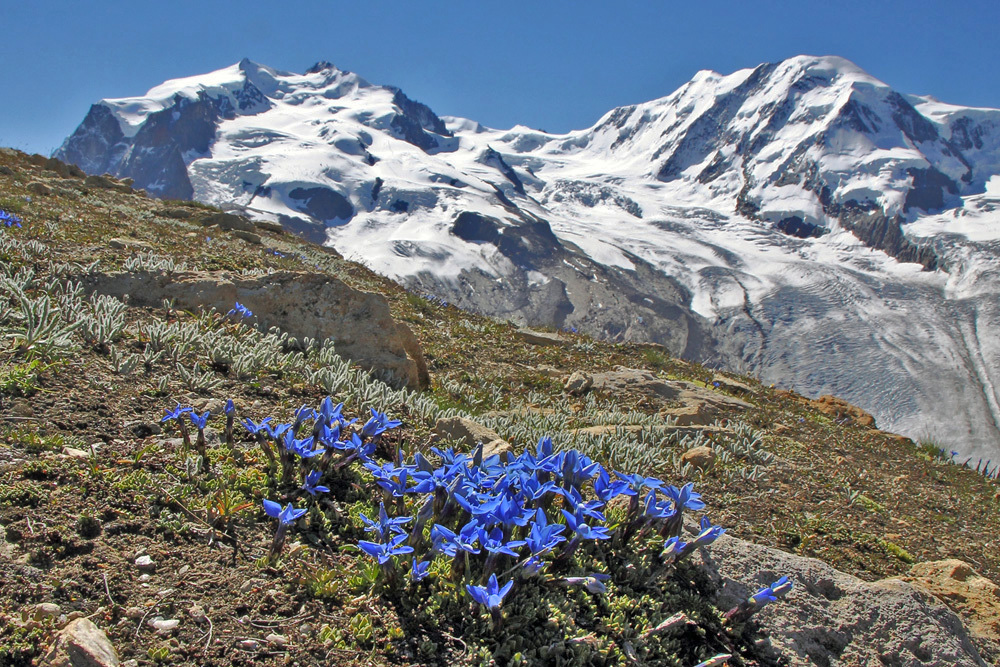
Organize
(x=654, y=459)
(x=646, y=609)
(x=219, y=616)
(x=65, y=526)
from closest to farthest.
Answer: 1. (x=219, y=616)
2. (x=65, y=526)
3. (x=646, y=609)
4. (x=654, y=459)

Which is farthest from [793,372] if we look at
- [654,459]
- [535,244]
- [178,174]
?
[178,174]

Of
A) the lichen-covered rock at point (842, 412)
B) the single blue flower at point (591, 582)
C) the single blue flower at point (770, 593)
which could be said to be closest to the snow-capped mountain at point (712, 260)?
the lichen-covered rock at point (842, 412)

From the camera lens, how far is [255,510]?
2.83m

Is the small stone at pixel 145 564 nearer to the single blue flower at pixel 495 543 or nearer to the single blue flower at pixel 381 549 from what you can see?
the single blue flower at pixel 381 549

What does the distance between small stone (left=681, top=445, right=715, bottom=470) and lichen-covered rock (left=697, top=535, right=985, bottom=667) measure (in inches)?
100

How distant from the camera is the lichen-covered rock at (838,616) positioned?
2.77 metres

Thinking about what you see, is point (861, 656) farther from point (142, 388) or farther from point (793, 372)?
point (793, 372)

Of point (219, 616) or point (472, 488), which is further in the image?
point (472, 488)

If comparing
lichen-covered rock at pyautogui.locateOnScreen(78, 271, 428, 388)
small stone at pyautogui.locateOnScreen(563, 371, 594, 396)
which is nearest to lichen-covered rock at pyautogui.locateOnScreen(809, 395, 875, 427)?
small stone at pyautogui.locateOnScreen(563, 371, 594, 396)

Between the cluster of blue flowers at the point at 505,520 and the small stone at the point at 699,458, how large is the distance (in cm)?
279

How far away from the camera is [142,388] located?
3.89 meters

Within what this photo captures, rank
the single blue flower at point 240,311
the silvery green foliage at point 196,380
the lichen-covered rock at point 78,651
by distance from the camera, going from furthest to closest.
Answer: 1. the single blue flower at point 240,311
2. the silvery green foliage at point 196,380
3. the lichen-covered rock at point 78,651

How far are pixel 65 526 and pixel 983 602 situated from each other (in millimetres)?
4954

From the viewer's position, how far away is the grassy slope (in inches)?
86.1
